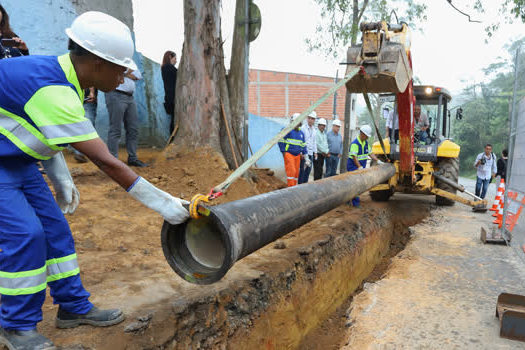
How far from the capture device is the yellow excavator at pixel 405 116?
3.81 m

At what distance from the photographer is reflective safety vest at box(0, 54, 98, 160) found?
1.68 m

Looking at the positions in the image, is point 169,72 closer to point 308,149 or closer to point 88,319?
point 308,149

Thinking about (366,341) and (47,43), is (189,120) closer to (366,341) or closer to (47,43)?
(47,43)

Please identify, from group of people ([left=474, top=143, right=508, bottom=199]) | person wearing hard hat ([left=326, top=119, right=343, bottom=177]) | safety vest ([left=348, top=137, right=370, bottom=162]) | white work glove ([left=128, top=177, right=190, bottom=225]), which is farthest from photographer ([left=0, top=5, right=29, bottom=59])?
group of people ([left=474, top=143, right=508, bottom=199])

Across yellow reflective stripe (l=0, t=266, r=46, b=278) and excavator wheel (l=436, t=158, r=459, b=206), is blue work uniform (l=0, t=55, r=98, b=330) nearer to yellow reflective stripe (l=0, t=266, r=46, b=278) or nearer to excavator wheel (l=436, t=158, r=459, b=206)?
yellow reflective stripe (l=0, t=266, r=46, b=278)

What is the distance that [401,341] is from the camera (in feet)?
8.70

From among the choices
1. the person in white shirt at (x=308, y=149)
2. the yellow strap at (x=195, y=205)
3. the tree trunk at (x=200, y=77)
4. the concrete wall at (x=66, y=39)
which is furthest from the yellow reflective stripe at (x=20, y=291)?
the person in white shirt at (x=308, y=149)

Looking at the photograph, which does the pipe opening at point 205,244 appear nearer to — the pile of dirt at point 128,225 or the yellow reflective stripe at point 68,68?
the pile of dirt at point 128,225

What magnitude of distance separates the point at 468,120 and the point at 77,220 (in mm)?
32760

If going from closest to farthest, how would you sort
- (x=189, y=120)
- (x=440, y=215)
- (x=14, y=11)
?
1. (x=14, y=11)
2. (x=189, y=120)
3. (x=440, y=215)

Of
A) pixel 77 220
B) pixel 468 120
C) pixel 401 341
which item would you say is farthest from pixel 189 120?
pixel 468 120

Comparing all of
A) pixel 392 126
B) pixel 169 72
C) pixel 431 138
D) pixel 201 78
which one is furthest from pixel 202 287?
pixel 431 138

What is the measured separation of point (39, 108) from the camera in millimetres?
1688

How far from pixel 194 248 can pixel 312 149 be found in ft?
20.8
